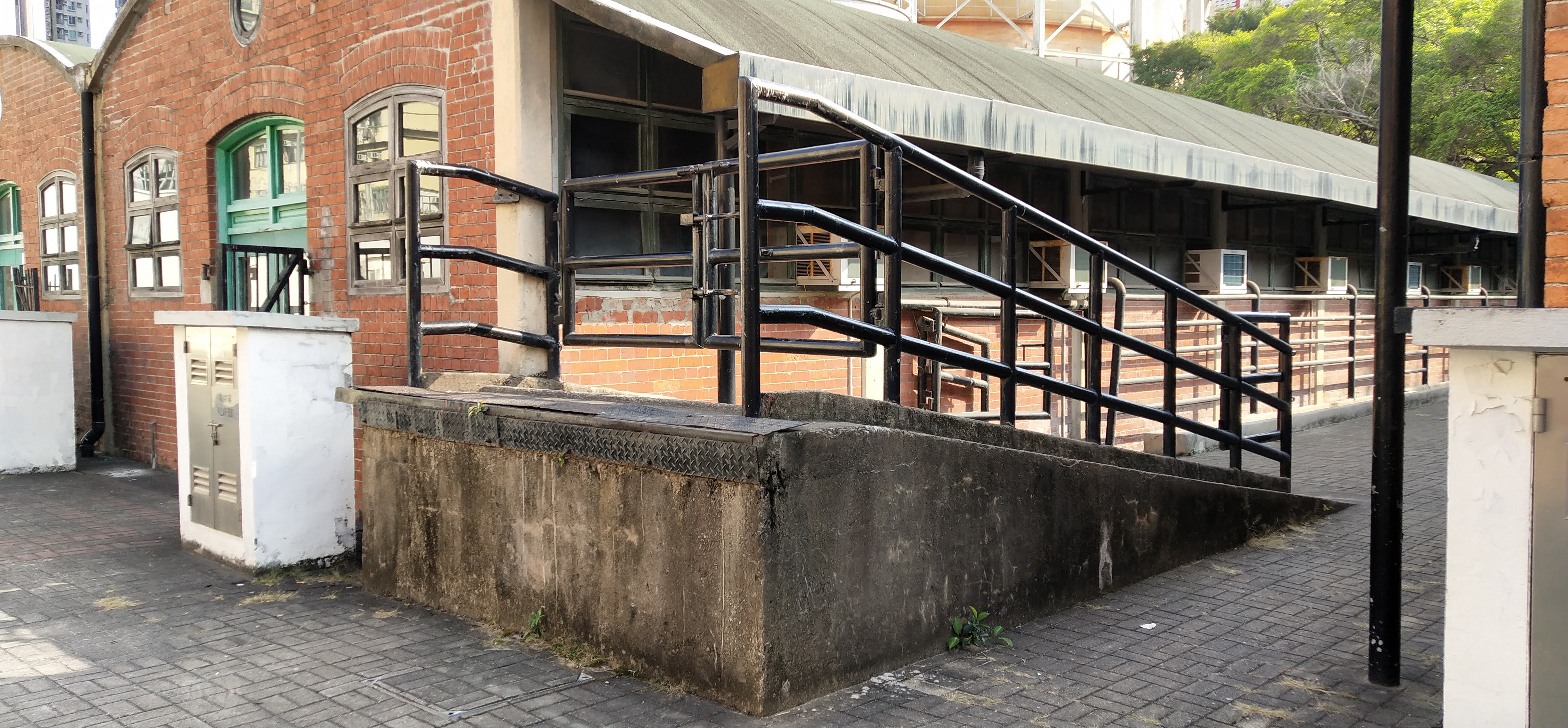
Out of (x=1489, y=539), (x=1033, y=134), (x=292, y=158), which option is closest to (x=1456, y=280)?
(x=1033, y=134)

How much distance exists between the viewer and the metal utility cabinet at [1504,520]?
3.08 meters

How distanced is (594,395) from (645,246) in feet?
5.04

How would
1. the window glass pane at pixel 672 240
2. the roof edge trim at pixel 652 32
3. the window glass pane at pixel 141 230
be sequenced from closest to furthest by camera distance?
the roof edge trim at pixel 652 32 < the window glass pane at pixel 672 240 < the window glass pane at pixel 141 230

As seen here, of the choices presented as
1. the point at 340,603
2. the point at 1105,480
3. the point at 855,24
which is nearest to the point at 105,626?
the point at 340,603

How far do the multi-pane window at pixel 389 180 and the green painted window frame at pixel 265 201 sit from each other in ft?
2.52

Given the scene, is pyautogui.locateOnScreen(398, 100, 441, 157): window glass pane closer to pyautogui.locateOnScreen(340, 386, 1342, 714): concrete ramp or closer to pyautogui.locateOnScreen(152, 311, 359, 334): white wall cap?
pyautogui.locateOnScreen(152, 311, 359, 334): white wall cap

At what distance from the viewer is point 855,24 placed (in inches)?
364

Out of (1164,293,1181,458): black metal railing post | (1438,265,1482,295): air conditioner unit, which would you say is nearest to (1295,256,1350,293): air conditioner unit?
(1438,265,1482,295): air conditioner unit

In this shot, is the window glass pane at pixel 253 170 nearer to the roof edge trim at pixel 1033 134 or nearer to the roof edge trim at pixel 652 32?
the roof edge trim at pixel 652 32

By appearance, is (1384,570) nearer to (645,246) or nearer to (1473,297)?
(645,246)

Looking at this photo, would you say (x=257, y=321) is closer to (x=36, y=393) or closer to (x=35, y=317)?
(x=35, y=317)

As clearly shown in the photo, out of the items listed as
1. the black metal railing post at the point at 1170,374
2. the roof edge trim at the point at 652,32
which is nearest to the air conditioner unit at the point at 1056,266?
the black metal railing post at the point at 1170,374

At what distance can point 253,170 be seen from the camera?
983cm

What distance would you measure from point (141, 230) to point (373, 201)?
15.5 ft
